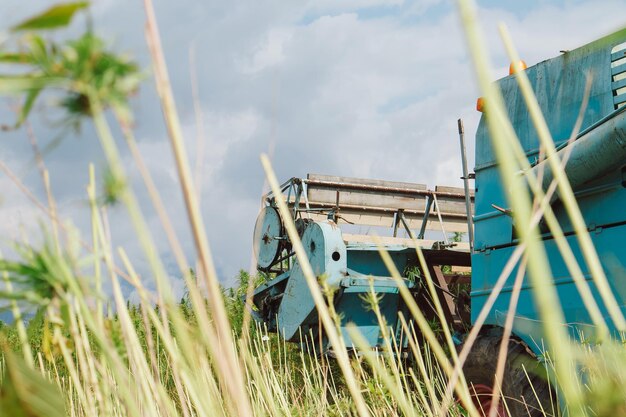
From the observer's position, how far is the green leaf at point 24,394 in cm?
62

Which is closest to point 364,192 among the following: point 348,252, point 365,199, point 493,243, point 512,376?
point 365,199

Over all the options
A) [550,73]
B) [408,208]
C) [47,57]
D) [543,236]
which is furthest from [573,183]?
[47,57]

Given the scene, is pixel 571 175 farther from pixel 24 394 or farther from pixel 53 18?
pixel 53 18

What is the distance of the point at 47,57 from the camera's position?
1.57 ft

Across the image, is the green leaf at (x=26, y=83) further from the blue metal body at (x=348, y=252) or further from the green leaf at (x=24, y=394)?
the blue metal body at (x=348, y=252)

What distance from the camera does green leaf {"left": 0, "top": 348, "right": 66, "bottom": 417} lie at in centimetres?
62

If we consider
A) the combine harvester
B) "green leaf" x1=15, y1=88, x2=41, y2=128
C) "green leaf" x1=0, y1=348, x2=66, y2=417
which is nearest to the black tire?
the combine harvester

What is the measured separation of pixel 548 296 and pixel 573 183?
342cm

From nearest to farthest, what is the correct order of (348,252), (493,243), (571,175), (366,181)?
(571,175) < (493,243) < (348,252) < (366,181)

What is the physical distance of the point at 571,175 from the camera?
11.9 feet

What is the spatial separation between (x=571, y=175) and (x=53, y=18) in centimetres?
349

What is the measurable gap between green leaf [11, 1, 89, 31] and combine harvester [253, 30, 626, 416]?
247cm

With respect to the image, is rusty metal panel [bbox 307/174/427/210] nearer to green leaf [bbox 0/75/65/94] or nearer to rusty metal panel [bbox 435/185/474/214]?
rusty metal panel [bbox 435/185/474/214]

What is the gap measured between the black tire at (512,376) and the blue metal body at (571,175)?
0.32 ft
